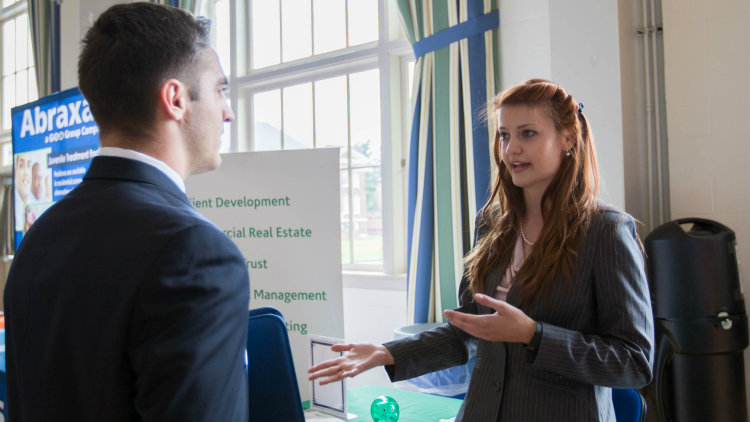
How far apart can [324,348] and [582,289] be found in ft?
2.61

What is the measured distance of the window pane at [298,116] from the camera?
4.27 metres

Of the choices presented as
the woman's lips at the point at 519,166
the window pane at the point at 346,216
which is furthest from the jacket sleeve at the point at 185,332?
the window pane at the point at 346,216

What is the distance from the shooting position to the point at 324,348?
1709 mm

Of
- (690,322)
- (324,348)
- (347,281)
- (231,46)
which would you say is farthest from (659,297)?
(231,46)

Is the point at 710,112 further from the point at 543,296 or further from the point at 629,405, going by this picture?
the point at 543,296

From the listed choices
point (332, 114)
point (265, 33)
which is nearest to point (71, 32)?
point (265, 33)

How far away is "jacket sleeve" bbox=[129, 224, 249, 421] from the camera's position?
0.70 m

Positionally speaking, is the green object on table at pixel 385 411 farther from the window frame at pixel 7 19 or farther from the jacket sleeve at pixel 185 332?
the window frame at pixel 7 19

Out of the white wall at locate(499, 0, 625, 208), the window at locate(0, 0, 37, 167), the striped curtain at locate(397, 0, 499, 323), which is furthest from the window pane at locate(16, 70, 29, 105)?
the white wall at locate(499, 0, 625, 208)

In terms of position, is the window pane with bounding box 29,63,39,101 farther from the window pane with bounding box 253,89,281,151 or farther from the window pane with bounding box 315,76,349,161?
the window pane with bounding box 315,76,349,161

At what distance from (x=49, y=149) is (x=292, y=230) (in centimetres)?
282

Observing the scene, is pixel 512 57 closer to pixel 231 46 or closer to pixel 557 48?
pixel 557 48

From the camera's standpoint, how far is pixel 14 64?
6715 millimetres

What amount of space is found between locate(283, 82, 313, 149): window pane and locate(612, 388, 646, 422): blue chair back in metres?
3.11
